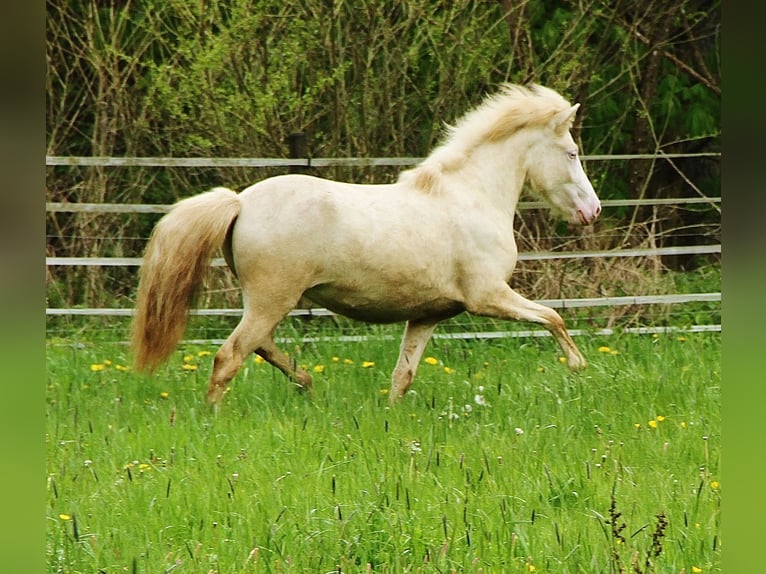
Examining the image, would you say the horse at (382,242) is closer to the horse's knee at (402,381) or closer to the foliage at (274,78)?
the horse's knee at (402,381)

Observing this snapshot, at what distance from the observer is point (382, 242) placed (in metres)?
5.80

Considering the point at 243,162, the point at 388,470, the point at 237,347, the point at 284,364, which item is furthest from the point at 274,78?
the point at 388,470

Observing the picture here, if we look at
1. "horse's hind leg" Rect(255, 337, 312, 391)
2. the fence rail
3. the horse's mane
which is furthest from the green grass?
the fence rail

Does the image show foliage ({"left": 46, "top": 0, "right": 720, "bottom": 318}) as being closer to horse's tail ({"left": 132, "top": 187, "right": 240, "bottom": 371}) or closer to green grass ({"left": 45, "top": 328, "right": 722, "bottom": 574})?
green grass ({"left": 45, "top": 328, "right": 722, "bottom": 574})

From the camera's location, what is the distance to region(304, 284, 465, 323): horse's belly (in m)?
5.90

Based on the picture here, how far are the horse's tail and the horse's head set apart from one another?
2.04 metres

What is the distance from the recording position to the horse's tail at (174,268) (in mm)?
5559
